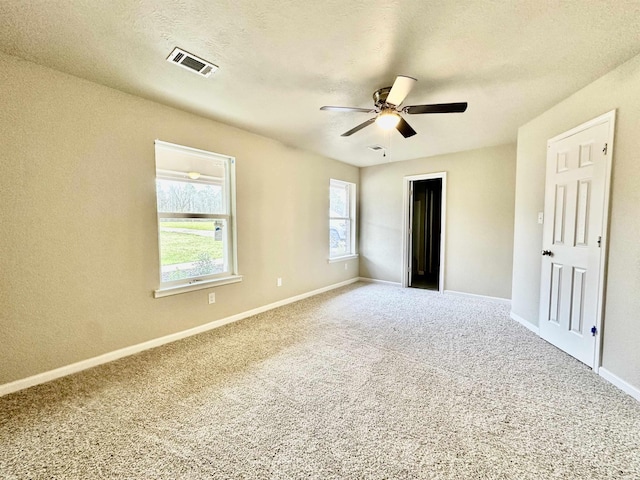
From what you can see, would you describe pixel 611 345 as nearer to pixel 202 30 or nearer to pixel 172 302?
pixel 202 30

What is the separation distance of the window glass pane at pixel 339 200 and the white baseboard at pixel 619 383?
403cm

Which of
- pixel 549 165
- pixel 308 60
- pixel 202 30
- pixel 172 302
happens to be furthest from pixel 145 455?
pixel 549 165

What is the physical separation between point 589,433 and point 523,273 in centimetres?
217

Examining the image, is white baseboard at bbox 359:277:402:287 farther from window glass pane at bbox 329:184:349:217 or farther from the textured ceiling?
the textured ceiling

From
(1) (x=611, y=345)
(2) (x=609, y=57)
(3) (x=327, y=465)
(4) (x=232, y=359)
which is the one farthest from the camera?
(4) (x=232, y=359)

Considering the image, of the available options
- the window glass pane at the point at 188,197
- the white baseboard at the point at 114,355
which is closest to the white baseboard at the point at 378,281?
the white baseboard at the point at 114,355

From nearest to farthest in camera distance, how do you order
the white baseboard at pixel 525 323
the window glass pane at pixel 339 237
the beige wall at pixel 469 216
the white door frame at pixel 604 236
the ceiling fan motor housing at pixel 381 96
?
the white door frame at pixel 604 236 < the ceiling fan motor housing at pixel 381 96 < the white baseboard at pixel 525 323 < the beige wall at pixel 469 216 < the window glass pane at pixel 339 237

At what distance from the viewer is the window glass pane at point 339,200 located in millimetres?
5434

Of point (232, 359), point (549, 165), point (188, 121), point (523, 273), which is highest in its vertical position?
point (188, 121)

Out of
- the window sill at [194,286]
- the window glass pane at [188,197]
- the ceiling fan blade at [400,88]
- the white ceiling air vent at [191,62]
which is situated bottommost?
the window sill at [194,286]

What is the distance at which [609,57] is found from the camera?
203cm

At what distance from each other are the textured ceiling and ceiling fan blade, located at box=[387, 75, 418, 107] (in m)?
0.20

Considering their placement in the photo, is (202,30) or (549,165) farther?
(549,165)

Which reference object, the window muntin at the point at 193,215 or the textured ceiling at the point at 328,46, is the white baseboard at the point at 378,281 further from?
the textured ceiling at the point at 328,46
